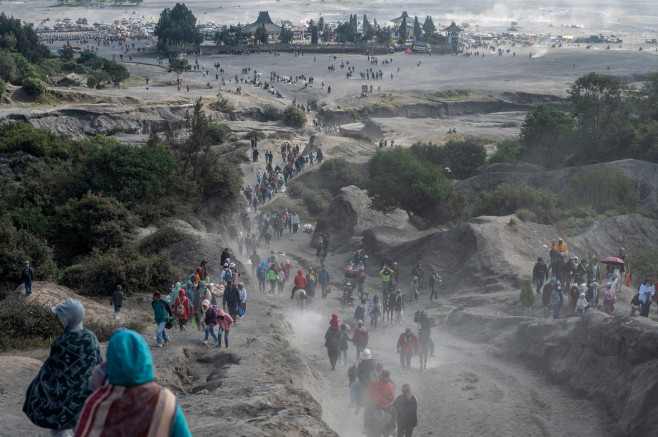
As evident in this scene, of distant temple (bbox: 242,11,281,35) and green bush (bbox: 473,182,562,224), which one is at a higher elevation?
distant temple (bbox: 242,11,281,35)

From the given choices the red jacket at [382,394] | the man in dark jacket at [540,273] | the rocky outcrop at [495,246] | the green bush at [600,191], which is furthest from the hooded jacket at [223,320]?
the green bush at [600,191]

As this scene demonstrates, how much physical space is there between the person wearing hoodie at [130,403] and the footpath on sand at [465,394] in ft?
27.7

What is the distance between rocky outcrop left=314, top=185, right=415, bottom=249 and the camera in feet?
104

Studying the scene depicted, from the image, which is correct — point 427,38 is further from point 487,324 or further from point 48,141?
point 487,324

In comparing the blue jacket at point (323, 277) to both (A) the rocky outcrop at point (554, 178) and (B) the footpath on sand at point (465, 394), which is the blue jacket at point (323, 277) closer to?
(B) the footpath on sand at point (465, 394)

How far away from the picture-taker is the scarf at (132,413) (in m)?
3.60

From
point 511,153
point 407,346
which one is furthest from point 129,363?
point 511,153

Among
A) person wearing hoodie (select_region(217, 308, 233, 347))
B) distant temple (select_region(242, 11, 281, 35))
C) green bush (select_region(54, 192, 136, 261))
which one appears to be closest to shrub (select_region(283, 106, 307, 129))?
green bush (select_region(54, 192, 136, 261))

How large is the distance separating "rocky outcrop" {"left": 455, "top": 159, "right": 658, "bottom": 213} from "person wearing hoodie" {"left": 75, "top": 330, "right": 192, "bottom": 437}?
34.1 metres

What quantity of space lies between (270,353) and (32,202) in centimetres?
1583

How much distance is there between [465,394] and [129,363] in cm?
1108

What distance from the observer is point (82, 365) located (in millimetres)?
5578

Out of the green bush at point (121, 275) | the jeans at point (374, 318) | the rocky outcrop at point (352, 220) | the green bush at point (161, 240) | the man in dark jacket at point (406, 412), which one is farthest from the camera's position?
the rocky outcrop at point (352, 220)

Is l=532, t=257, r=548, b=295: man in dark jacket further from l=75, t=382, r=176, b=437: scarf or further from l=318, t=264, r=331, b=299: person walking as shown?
l=75, t=382, r=176, b=437: scarf
